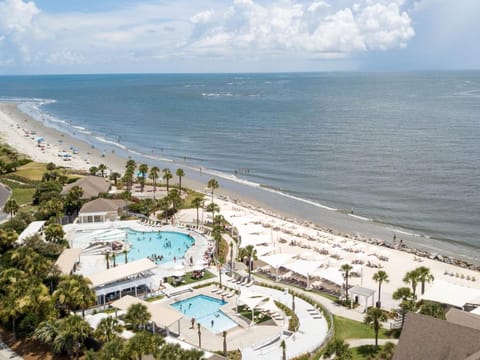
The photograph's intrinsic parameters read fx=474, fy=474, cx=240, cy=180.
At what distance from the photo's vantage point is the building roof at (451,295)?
125 ft

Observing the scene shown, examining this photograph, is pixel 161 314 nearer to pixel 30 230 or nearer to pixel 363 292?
pixel 363 292

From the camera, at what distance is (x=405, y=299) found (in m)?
36.5

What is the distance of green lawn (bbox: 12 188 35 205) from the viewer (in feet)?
235

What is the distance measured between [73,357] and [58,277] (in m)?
12.0

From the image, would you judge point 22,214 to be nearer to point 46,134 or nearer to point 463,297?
point 463,297

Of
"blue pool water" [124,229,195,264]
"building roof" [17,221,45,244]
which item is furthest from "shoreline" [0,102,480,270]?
"building roof" [17,221,45,244]

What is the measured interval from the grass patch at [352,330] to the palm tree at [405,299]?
2.27 m

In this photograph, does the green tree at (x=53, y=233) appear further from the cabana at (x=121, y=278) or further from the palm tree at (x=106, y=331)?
the palm tree at (x=106, y=331)

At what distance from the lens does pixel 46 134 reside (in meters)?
142

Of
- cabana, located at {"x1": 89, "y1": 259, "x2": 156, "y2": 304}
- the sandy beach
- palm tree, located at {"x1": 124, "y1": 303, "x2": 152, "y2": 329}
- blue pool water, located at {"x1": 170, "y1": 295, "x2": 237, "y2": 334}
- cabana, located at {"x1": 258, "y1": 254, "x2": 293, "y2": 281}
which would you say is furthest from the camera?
cabana, located at {"x1": 258, "y1": 254, "x2": 293, "y2": 281}

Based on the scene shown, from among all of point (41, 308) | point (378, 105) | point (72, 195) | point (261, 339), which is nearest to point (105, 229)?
point (72, 195)

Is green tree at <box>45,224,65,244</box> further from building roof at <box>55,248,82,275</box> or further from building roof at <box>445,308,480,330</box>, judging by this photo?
building roof at <box>445,308,480,330</box>

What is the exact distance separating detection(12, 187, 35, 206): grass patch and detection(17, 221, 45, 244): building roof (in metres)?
16.7

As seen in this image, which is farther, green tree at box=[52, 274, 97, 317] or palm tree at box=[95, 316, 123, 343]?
green tree at box=[52, 274, 97, 317]
